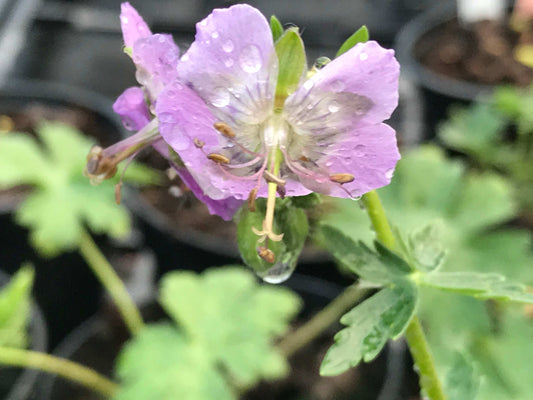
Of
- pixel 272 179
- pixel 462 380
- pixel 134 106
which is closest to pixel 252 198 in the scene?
pixel 272 179

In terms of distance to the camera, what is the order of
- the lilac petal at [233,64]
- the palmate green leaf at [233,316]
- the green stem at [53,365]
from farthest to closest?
the palmate green leaf at [233,316] → the green stem at [53,365] → the lilac petal at [233,64]

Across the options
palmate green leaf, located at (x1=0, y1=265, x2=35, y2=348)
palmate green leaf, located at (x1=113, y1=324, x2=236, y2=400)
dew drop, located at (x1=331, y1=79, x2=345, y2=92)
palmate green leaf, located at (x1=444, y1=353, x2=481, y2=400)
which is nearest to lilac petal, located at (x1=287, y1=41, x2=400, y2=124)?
dew drop, located at (x1=331, y1=79, x2=345, y2=92)

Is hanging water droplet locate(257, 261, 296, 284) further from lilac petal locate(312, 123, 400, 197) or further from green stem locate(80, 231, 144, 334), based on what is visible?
green stem locate(80, 231, 144, 334)

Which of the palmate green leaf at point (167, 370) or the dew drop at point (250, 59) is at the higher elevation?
the dew drop at point (250, 59)

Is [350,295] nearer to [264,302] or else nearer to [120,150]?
[264,302]

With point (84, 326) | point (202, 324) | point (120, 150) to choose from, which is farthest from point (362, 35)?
point (84, 326)

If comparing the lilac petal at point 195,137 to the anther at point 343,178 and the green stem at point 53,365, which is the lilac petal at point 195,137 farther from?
the green stem at point 53,365

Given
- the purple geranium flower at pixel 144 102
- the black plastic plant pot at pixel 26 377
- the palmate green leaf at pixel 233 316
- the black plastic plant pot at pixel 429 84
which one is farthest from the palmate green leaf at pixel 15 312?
the black plastic plant pot at pixel 429 84
